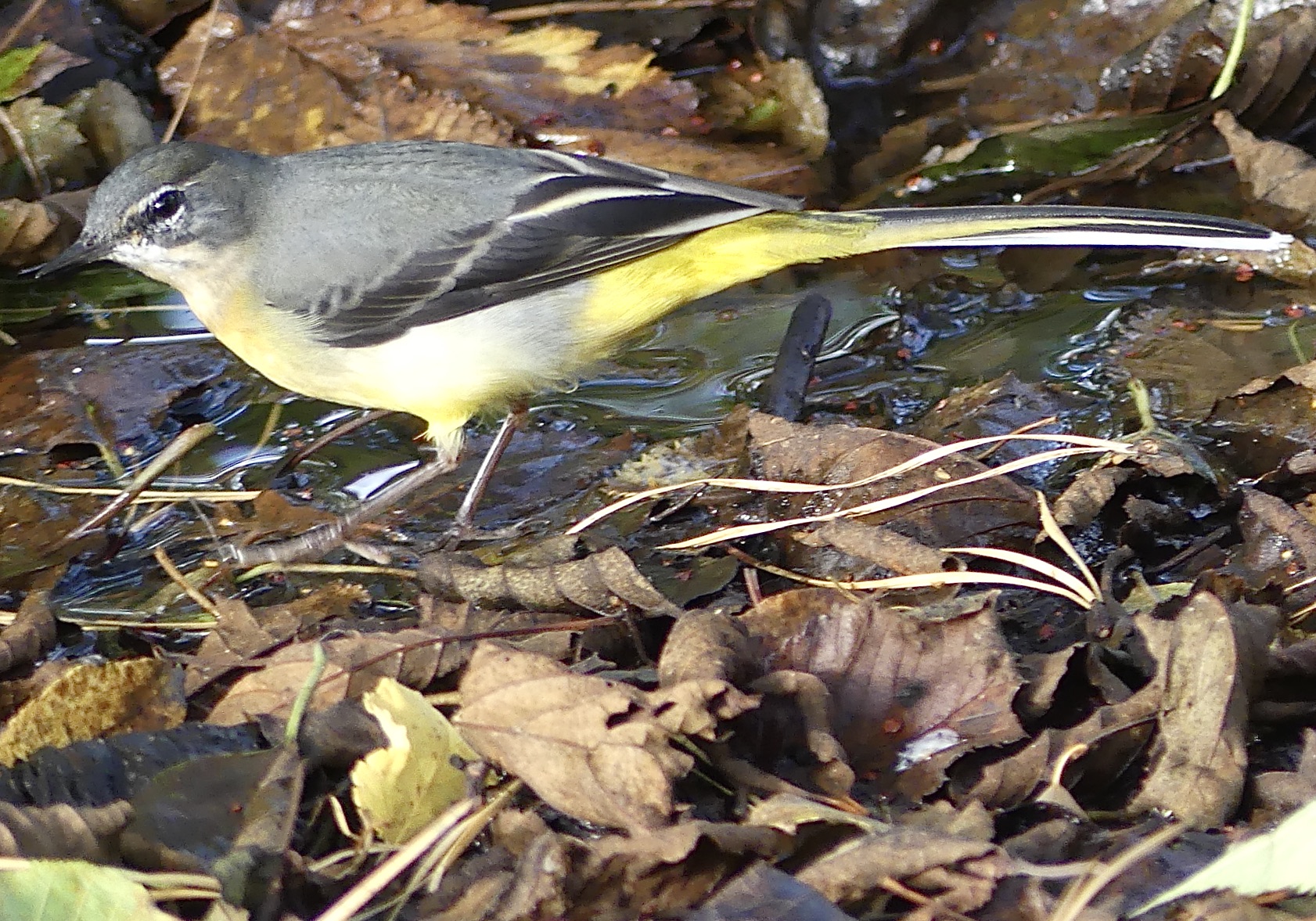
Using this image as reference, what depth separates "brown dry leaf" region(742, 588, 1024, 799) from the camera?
303 centimetres

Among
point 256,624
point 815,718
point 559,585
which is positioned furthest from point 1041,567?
point 256,624

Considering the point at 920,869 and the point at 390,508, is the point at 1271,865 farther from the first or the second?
the point at 390,508

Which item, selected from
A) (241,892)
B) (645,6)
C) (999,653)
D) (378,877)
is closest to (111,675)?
(241,892)

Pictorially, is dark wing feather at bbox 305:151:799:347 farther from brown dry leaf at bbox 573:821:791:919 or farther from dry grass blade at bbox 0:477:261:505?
brown dry leaf at bbox 573:821:791:919

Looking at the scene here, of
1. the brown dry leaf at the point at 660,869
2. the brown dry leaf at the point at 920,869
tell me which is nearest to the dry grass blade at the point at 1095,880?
the brown dry leaf at the point at 920,869

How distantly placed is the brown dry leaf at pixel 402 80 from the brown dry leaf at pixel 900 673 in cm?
430

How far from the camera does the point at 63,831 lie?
9.02 feet

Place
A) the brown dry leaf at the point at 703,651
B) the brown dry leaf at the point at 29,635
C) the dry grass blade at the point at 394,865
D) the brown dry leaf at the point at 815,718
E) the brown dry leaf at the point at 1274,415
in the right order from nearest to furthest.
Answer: the dry grass blade at the point at 394,865 < the brown dry leaf at the point at 815,718 < the brown dry leaf at the point at 703,651 < the brown dry leaf at the point at 29,635 < the brown dry leaf at the point at 1274,415

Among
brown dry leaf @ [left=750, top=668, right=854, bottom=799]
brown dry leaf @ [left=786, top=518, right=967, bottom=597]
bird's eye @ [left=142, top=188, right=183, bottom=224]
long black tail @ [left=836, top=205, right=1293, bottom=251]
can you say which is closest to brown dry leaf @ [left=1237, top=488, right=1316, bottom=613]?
brown dry leaf @ [left=786, top=518, right=967, bottom=597]

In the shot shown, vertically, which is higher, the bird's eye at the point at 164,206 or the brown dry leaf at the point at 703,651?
the bird's eye at the point at 164,206

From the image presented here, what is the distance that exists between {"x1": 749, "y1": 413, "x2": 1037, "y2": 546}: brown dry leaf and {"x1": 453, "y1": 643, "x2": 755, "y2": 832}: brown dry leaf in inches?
53.4

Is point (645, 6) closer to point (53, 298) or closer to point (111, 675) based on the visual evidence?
point (53, 298)

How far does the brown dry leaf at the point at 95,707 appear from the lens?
10.4 feet

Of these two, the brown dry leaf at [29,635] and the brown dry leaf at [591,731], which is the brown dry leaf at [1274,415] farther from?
the brown dry leaf at [29,635]
